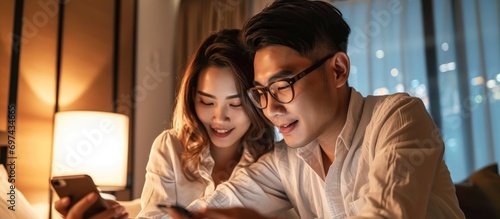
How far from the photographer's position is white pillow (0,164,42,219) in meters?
1.75

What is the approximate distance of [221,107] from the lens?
5.75ft

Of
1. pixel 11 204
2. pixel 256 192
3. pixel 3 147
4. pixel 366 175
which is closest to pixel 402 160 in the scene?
pixel 366 175

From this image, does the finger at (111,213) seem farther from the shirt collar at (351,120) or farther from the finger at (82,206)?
the shirt collar at (351,120)

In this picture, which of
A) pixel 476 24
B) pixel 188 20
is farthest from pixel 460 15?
pixel 188 20

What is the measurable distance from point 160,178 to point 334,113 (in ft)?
2.29

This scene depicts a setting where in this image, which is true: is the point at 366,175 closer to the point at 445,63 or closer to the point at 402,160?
the point at 402,160

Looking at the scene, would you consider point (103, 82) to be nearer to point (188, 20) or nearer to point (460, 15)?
point (188, 20)

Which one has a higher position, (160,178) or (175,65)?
(175,65)

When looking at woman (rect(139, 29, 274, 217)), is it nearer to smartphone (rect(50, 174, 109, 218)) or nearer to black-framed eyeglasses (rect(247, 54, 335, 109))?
black-framed eyeglasses (rect(247, 54, 335, 109))

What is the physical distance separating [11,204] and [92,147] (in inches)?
31.1

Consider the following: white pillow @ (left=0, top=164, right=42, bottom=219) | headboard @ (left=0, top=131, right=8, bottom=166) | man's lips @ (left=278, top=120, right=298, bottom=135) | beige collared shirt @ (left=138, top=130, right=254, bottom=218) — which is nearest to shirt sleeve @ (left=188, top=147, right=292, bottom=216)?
beige collared shirt @ (left=138, top=130, right=254, bottom=218)

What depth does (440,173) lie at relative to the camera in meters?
1.27

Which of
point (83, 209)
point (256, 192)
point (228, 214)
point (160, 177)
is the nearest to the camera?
point (228, 214)

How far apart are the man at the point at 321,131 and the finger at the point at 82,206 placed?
1.43 feet
